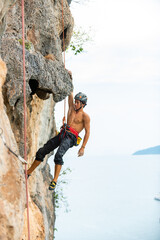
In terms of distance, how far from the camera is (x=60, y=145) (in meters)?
8.13

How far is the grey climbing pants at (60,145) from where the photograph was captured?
26.1ft

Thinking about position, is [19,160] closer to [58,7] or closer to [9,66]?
[9,66]

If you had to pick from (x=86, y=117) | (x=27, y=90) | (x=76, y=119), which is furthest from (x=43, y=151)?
(x=27, y=90)

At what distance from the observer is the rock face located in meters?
5.77

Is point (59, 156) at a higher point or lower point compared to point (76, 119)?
lower

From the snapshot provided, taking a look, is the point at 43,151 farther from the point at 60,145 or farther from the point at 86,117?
the point at 86,117

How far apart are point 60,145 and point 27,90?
146cm

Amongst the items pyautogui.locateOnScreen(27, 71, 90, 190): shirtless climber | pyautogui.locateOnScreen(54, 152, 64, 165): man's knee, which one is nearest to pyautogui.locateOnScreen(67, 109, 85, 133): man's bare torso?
pyautogui.locateOnScreen(27, 71, 90, 190): shirtless climber

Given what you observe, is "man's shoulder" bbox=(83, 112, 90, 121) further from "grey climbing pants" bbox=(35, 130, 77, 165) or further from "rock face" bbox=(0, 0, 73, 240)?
"rock face" bbox=(0, 0, 73, 240)

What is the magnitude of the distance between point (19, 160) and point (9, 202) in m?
0.95

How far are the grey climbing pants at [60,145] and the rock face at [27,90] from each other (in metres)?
1.11

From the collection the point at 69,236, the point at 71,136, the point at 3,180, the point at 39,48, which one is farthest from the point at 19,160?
the point at 69,236

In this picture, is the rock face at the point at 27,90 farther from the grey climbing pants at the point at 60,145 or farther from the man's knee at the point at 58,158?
the man's knee at the point at 58,158

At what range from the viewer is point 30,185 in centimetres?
1069
